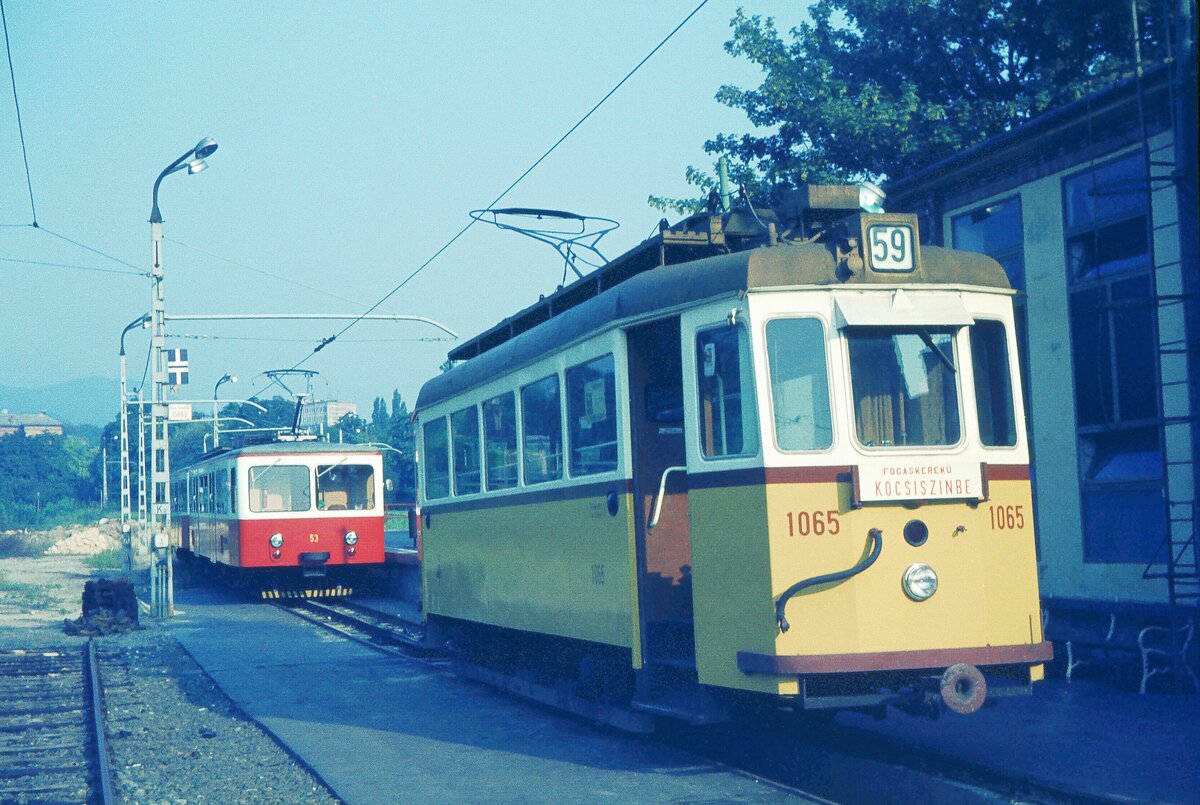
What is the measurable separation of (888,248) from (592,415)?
2.36 metres

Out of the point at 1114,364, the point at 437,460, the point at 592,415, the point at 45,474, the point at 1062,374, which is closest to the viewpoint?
the point at 592,415

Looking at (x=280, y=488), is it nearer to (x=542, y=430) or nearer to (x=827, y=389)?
(x=542, y=430)

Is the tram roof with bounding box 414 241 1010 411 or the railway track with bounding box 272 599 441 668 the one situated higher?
the tram roof with bounding box 414 241 1010 411

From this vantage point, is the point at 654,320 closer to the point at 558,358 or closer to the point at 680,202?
the point at 558,358

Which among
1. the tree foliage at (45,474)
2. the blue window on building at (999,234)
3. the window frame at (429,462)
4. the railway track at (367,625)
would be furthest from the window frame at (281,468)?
the tree foliage at (45,474)

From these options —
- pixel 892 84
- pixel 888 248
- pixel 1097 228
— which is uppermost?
pixel 892 84

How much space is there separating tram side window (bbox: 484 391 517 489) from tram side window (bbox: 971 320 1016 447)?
Answer: 4036 mm

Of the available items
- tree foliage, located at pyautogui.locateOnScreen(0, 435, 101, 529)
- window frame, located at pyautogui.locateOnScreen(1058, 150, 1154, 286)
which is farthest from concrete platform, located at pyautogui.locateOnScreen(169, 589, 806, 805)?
tree foliage, located at pyautogui.locateOnScreen(0, 435, 101, 529)

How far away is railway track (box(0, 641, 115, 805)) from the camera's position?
29.2 feet

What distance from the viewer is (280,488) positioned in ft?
80.7

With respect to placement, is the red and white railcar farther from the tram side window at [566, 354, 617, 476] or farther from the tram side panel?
the tram side window at [566, 354, 617, 476]

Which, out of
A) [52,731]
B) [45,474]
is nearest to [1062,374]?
[52,731]

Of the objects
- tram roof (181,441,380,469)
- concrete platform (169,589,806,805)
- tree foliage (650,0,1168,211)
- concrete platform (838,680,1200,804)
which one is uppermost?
tree foliage (650,0,1168,211)

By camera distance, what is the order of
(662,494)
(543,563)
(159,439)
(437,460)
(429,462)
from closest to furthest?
(662,494) < (543,563) < (437,460) < (429,462) < (159,439)
